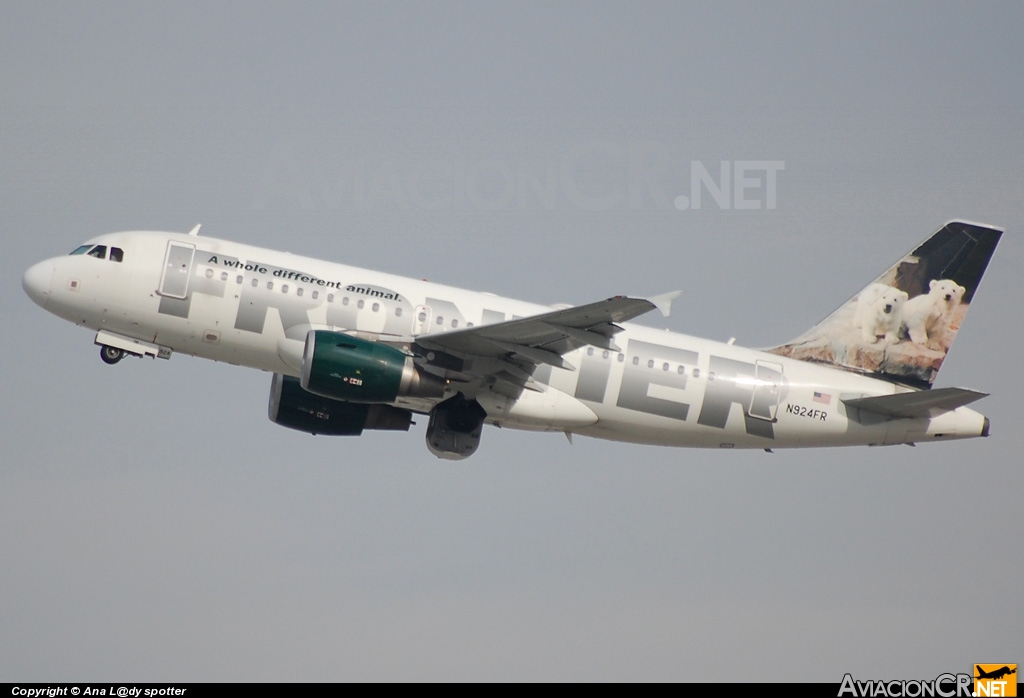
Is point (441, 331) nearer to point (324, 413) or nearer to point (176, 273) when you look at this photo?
point (324, 413)

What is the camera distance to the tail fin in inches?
1847

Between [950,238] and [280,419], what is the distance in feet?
81.9

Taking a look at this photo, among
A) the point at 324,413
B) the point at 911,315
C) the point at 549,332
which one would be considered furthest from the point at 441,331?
the point at 911,315

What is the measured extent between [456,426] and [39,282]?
13952 mm

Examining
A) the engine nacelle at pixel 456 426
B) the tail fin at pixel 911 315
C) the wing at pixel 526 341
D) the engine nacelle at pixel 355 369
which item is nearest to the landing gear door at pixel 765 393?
the tail fin at pixel 911 315

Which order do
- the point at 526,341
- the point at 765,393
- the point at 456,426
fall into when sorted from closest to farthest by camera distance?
the point at 526,341
the point at 456,426
the point at 765,393

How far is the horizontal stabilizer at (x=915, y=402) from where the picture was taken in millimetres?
42094

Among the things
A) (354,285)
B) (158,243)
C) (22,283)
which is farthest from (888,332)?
(22,283)

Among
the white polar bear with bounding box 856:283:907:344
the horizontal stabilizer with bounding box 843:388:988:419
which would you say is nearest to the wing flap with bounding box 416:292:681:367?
the horizontal stabilizer with bounding box 843:388:988:419

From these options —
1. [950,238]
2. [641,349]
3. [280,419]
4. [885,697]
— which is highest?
[950,238]

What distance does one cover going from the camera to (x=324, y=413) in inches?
1779

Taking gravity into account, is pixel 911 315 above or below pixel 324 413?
above

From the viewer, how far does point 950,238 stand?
1882 inches

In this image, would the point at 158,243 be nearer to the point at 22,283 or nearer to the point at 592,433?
the point at 22,283
